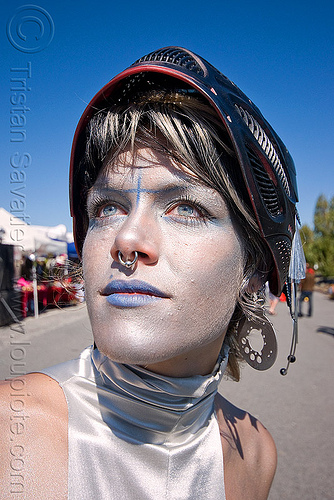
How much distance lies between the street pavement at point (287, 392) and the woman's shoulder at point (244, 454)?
3.00ft

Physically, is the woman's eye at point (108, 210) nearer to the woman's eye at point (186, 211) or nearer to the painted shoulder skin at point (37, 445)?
the woman's eye at point (186, 211)

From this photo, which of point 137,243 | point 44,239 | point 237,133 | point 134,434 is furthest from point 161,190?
point 44,239

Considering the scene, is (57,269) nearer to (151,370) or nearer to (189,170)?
(151,370)

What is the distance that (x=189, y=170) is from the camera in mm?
1278

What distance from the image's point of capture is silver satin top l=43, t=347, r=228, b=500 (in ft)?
3.98

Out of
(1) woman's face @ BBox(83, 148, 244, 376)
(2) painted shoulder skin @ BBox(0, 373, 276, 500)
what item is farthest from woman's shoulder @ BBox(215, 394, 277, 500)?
(1) woman's face @ BBox(83, 148, 244, 376)

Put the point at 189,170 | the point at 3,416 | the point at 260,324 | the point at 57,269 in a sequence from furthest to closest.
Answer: the point at 57,269 < the point at 260,324 < the point at 189,170 < the point at 3,416

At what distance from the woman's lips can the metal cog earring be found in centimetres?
75

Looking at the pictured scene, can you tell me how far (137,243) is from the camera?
1.12 meters

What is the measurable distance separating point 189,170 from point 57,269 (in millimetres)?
1064

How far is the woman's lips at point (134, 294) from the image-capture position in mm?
1104

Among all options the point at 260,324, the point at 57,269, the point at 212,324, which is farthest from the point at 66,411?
the point at 260,324

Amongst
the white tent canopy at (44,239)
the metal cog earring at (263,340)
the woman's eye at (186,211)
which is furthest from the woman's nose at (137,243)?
the white tent canopy at (44,239)

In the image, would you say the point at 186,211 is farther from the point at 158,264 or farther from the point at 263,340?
the point at 263,340
